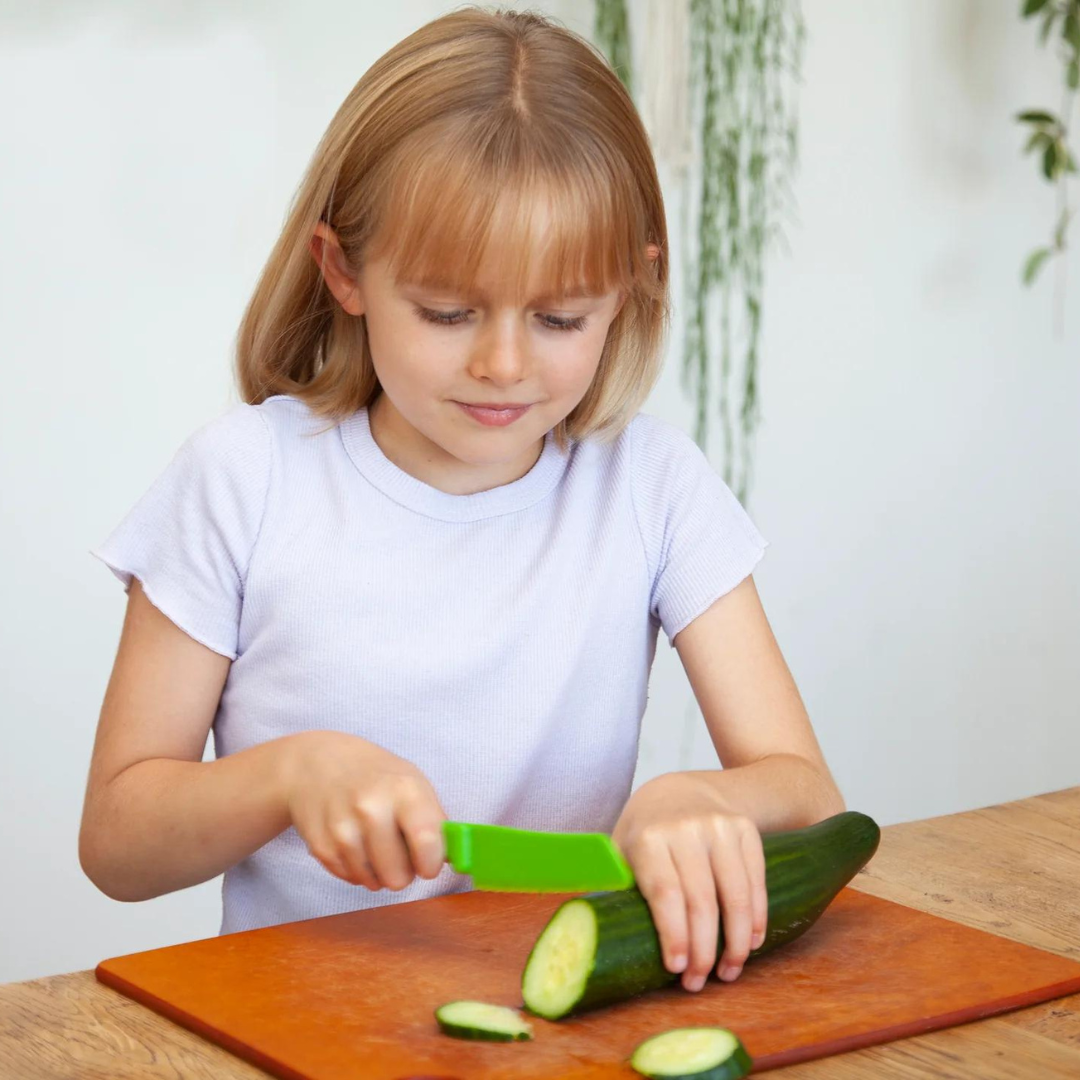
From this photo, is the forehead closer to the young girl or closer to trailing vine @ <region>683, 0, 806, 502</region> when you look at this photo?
the young girl

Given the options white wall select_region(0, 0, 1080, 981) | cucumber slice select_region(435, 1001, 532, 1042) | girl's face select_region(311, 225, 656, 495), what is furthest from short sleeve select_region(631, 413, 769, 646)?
white wall select_region(0, 0, 1080, 981)

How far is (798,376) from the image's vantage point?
266 centimetres

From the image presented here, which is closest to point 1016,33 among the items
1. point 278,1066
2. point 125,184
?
point 125,184

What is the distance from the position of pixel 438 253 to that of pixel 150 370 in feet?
4.00

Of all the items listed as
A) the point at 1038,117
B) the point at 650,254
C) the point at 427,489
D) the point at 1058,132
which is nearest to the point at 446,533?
the point at 427,489

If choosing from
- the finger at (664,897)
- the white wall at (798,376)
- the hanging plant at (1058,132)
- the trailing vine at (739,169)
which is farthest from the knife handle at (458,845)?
the hanging plant at (1058,132)

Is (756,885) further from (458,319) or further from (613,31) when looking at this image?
(613,31)

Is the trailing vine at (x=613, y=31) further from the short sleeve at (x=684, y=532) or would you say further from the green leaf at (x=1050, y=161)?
the short sleeve at (x=684, y=532)

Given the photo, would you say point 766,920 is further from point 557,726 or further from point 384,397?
point 384,397

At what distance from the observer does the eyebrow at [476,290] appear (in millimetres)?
1035

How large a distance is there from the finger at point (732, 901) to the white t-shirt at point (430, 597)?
1.08 ft

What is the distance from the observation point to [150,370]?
7.08 ft

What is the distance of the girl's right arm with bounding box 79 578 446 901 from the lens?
848 mm

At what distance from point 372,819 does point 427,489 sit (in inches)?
17.6
